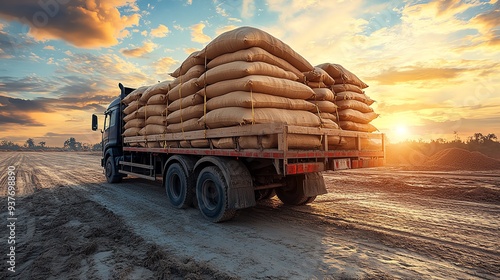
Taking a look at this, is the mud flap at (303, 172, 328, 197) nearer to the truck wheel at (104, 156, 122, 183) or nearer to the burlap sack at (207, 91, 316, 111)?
the burlap sack at (207, 91, 316, 111)

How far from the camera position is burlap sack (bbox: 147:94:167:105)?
734 cm

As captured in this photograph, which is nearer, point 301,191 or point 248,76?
point 248,76

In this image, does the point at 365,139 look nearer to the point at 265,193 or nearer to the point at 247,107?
the point at 265,193

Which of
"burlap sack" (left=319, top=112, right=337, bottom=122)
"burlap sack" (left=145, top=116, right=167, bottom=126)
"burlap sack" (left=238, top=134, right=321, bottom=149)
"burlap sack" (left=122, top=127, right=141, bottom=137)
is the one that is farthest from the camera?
"burlap sack" (left=122, top=127, right=141, bottom=137)

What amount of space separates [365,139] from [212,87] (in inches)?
151

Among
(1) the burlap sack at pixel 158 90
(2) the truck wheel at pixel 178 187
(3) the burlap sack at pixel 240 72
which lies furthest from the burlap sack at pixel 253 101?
(1) the burlap sack at pixel 158 90

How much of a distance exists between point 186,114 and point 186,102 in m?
0.27

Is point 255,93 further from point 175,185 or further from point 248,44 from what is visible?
point 175,185

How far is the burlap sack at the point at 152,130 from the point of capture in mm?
7353

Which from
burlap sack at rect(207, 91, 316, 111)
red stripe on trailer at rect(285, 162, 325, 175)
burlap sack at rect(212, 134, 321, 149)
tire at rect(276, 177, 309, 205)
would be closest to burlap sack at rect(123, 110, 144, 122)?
burlap sack at rect(207, 91, 316, 111)

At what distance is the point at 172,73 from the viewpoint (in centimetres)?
685

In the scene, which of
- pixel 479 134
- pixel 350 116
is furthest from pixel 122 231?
pixel 479 134

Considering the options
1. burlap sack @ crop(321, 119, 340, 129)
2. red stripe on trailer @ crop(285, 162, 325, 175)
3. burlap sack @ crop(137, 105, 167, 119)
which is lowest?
red stripe on trailer @ crop(285, 162, 325, 175)

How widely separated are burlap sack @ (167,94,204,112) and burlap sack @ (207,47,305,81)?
2.32 feet
